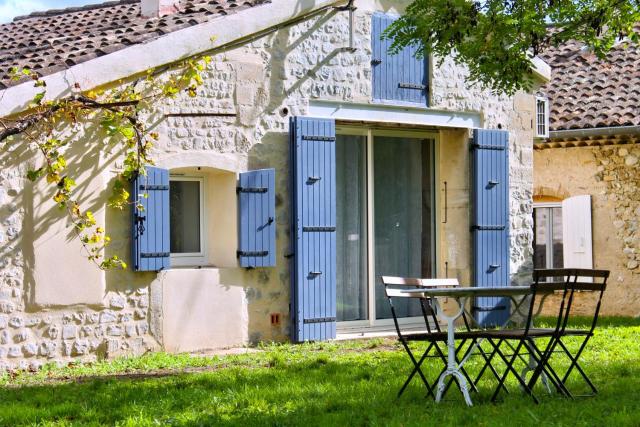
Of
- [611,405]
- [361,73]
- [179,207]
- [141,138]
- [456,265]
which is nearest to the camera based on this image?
[611,405]

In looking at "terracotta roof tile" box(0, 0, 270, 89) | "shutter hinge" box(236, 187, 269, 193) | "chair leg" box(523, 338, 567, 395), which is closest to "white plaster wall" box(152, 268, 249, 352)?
"shutter hinge" box(236, 187, 269, 193)

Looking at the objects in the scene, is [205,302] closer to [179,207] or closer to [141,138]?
[179,207]

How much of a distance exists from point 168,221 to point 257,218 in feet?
3.19

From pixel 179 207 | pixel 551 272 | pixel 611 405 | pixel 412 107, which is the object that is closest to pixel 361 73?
pixel 412 107

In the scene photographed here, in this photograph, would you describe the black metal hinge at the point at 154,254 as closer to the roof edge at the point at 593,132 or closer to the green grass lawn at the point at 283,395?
the green grass lawn at the point at 283,395

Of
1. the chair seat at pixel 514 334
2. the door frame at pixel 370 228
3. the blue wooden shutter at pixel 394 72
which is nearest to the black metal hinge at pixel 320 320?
the door frame at pixel 370 228

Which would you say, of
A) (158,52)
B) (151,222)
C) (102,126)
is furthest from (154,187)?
(158,52)

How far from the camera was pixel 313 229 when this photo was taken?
10836mm

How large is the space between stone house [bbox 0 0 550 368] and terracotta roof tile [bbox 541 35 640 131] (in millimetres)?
1447

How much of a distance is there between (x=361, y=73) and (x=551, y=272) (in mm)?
4788

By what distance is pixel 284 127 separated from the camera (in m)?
10.8

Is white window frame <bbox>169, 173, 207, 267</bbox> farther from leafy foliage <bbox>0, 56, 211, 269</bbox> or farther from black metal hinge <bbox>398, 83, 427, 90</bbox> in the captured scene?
black metal hinge <bbox>398, 83, 427, 90</bbox>

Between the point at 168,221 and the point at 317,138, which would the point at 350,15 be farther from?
the point at 168,221

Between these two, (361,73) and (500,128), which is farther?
(500,128)
